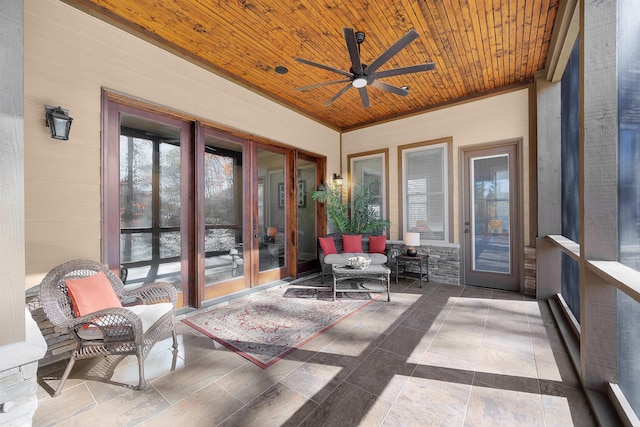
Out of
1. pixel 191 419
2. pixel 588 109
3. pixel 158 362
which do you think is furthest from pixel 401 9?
pixel 158 362

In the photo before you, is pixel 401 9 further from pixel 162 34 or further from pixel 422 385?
pixel 422 385

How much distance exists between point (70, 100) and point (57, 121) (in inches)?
12.7

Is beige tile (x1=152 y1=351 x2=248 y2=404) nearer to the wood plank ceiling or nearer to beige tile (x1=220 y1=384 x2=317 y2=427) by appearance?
beige tile (x1=220 y1=384 x2=317 y2=427)

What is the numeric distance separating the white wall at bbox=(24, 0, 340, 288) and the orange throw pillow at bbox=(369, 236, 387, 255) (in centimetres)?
411

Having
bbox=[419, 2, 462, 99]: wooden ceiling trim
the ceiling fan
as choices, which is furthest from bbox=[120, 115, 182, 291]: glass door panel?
bbox=[419, 2, 462, 99]: wooden ceiling trim

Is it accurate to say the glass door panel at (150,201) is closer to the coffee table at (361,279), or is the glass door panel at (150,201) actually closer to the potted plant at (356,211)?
the coffee table at (361,279)

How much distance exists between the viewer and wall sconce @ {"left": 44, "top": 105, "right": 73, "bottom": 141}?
2.43 m

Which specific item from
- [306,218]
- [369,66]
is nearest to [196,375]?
[369,66]

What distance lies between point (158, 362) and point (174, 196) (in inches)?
80.3

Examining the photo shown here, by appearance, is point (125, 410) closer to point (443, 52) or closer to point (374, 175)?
point (443, 52)

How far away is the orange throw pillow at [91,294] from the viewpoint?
216 cm

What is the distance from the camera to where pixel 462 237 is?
198 inches

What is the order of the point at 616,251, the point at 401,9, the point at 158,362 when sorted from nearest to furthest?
the point at 616,251
the point at 158,362
the point at 401,9

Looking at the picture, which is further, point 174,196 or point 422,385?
point 174,196
